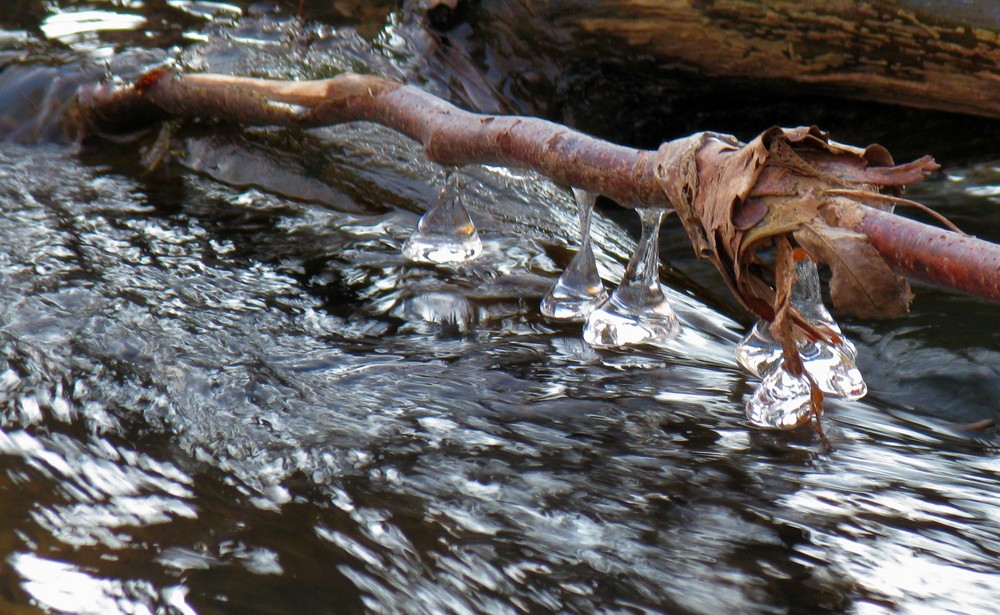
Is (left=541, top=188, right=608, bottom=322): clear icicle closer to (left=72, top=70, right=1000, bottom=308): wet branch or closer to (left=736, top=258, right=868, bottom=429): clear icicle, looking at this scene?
(left=72, top=70, right=1000, bottom=308): wet branch

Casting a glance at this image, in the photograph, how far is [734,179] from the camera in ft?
6.11

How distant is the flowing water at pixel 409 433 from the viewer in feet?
5.86

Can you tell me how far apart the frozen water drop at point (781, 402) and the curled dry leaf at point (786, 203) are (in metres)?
0.22

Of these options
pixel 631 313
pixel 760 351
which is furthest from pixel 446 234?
pixel 760 351

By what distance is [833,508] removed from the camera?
1.98 metres

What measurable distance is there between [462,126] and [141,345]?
1.02 meters

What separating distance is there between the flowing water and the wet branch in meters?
0.44

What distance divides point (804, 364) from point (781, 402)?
0.14 metres

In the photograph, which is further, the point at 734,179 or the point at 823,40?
the point at 823,40

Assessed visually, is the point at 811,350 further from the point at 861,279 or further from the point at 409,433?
the point at 409,433

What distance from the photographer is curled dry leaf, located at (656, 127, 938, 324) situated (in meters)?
1.66

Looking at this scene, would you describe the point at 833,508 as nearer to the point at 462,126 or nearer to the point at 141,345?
the point at 462,126

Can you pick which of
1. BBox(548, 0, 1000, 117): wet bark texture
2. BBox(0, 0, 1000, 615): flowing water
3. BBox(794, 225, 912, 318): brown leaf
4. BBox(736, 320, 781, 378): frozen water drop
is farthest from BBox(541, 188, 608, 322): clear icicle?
BBox(548, 0, 1000, 117): wet bark texture

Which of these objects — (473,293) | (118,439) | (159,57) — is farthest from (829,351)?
(159,57)
